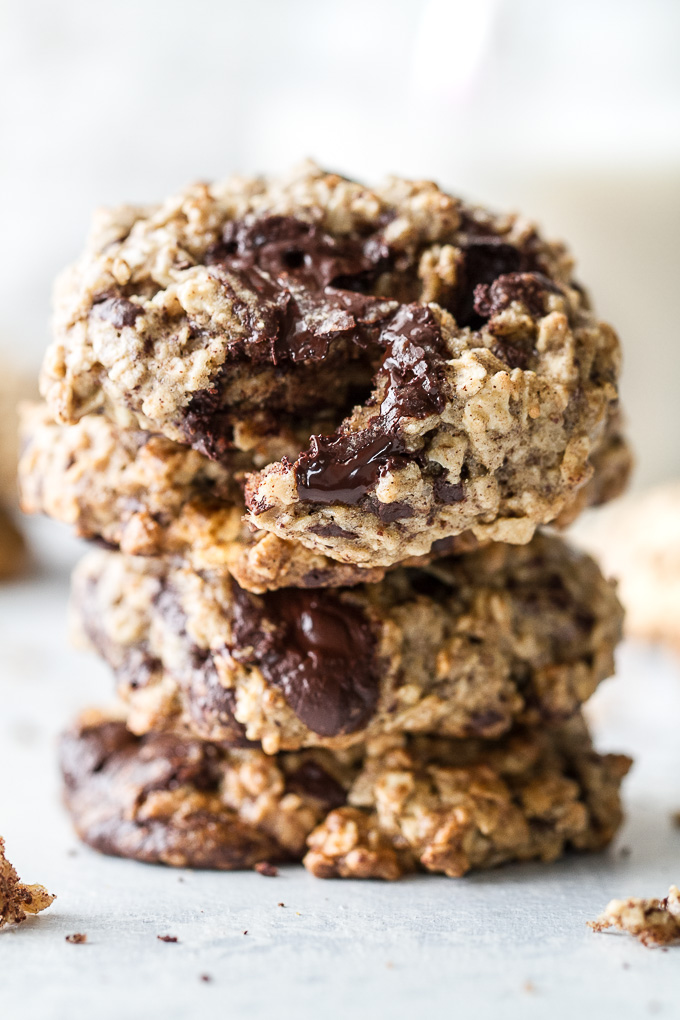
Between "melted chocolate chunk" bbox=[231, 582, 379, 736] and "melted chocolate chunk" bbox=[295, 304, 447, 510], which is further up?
"melted chocolate chunk" bbox=[295, 304, 447, 510]

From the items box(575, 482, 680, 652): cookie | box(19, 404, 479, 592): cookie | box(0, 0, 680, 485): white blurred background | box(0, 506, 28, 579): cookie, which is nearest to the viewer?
box(19, 404, 479, 592): cookie

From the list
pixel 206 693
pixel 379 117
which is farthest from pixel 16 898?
pixel 379 117

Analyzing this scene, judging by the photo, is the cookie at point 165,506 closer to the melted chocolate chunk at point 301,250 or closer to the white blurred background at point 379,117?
the melted chocolate chunk at point 301,250

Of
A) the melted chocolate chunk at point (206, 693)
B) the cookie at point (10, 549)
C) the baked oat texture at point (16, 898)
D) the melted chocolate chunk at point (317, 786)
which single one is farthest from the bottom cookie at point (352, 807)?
the cookie at point (10, 549)

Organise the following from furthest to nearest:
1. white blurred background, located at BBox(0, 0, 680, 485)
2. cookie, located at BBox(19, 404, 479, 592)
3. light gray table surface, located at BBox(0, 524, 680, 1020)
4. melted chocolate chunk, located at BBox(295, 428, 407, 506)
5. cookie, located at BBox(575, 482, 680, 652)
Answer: white blurred background, located at BBox(0, 0, 680, 485), cookie, located at BBox(575, 482, 680, 652), cookie, located at BBox(19, 404, 479, 592), melted chocolate chunk, located at BBox(295, 428, 407, 506), light gray table surface, located at BBox(0, 524, 680, 1020)

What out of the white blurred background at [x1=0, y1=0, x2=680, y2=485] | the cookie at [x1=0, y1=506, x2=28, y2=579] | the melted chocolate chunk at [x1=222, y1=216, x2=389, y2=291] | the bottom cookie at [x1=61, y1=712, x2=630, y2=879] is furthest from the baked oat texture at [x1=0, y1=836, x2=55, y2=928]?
the white blurred background at [x1=0, y1=0, x2=680, y2=485]

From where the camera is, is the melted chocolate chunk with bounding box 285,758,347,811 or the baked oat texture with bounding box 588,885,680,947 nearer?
the baked oat texture with bounding box 588,885,680,947

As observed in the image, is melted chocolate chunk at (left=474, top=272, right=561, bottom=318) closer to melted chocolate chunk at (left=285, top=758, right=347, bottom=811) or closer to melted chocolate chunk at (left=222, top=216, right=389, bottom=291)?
melted chocolate chunk at (left=222, top=216, right=389, bottom=291)

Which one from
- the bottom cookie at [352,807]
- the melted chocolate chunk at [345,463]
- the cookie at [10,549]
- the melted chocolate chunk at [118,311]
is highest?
the cookie at [10,549]
